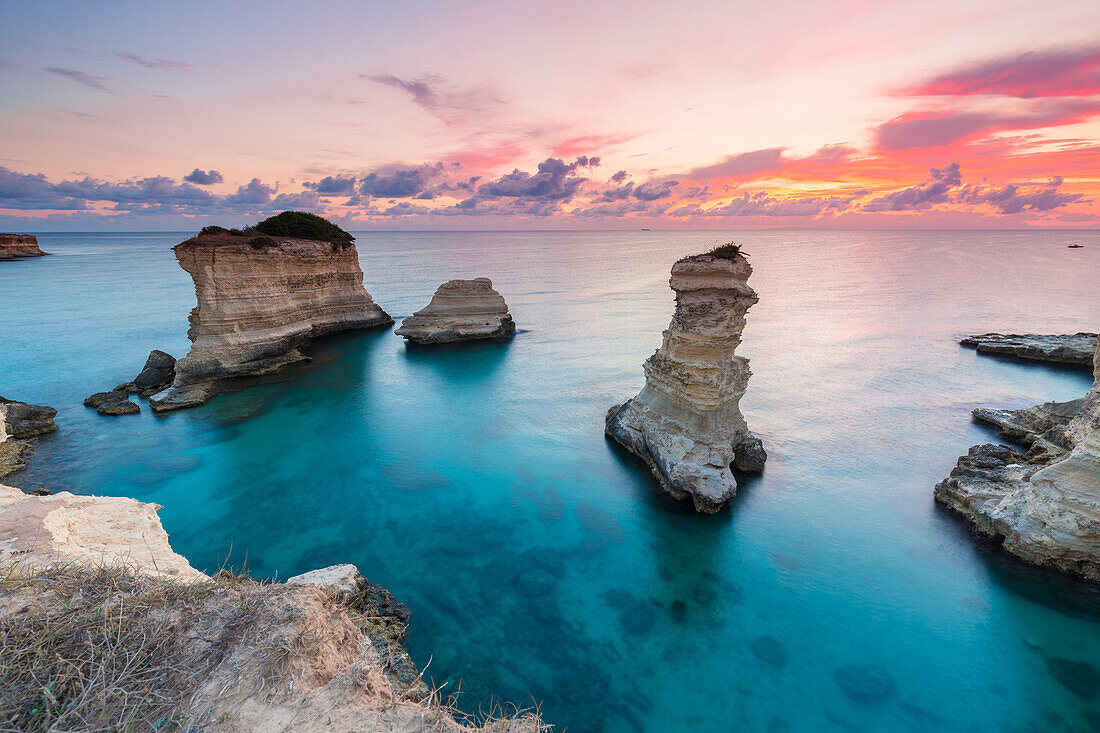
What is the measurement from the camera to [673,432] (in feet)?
61.9

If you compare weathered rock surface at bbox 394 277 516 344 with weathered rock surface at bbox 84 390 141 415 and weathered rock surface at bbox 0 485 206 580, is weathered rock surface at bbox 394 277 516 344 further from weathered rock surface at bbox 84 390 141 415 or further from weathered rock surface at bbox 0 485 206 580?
weathered rock surface at bbox 0 485 206 580

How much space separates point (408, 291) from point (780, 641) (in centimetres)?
6279

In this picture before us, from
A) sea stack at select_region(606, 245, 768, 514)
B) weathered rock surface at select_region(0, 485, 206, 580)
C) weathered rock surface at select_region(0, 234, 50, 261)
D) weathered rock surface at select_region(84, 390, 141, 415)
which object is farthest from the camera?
weathered rock surface at select_region(0, 234, 50, 261)

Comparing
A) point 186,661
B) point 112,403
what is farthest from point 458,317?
point 186,661

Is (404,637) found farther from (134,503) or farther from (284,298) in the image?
(284,298)

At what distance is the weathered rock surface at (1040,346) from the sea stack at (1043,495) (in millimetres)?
20135

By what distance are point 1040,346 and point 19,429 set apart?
5932cm

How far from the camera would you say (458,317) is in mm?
40562

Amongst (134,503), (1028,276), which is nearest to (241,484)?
(134,503)

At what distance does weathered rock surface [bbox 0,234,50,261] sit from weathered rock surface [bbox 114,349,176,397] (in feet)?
464

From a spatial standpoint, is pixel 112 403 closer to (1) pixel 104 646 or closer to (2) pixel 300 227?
(2) pixel 300 227

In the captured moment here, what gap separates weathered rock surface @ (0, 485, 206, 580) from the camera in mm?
7992

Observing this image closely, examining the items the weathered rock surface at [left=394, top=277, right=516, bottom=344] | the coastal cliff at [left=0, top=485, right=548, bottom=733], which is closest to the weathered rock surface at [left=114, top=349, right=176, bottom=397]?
the weathered rock surface at [left=394, top=277, right=516, bottom=344]

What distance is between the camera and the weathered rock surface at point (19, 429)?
1870 centimetres
